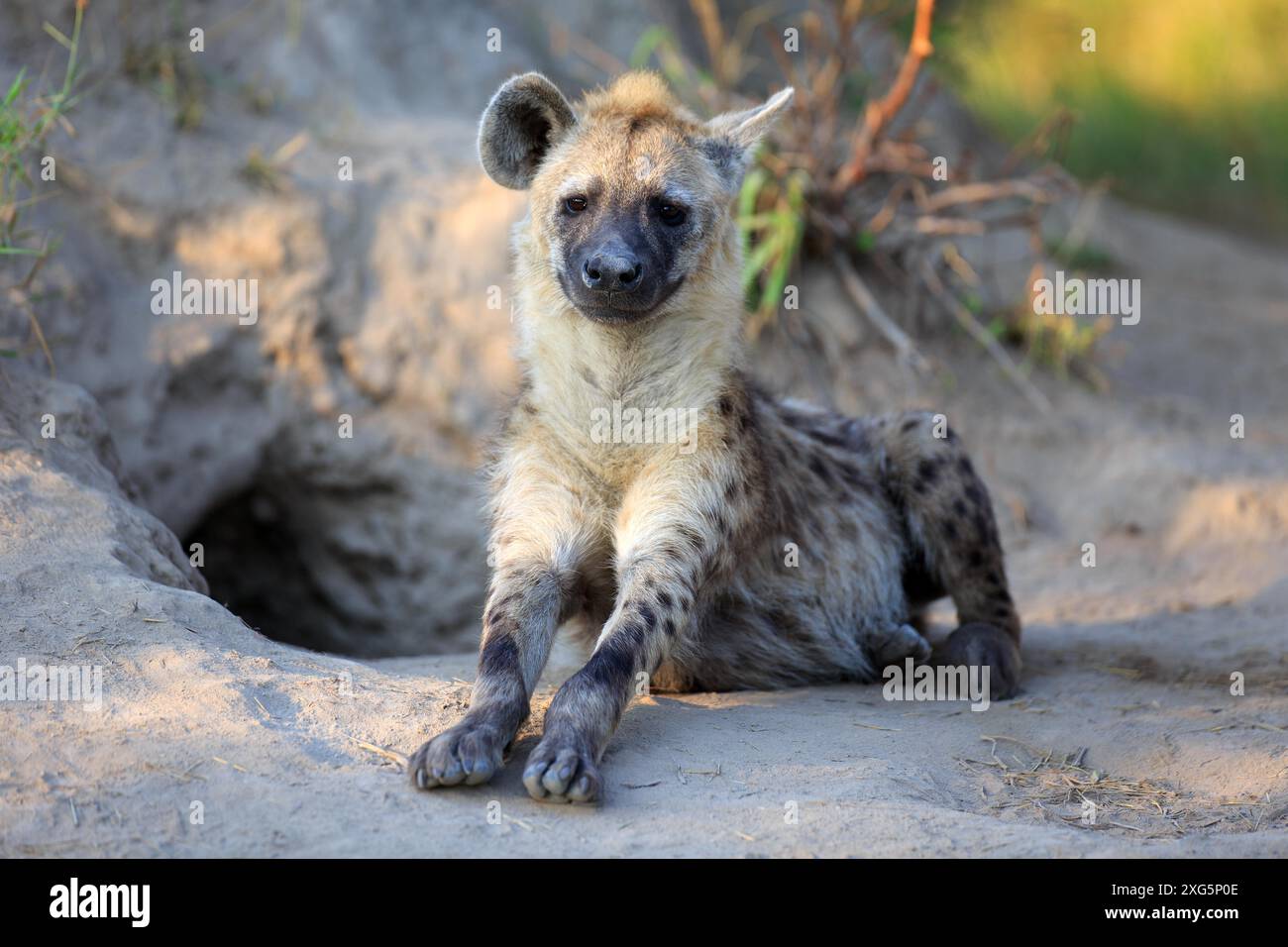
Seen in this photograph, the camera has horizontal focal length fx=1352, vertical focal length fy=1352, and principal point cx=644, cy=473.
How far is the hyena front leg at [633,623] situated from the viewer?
2.91 meters

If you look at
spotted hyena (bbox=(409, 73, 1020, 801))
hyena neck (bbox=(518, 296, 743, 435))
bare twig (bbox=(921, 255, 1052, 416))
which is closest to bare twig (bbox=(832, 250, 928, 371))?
bare twig (bbox=(921, 255, 1052, 416))

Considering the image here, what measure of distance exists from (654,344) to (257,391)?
2.45 m

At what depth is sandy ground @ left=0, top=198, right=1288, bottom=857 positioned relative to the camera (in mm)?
2701

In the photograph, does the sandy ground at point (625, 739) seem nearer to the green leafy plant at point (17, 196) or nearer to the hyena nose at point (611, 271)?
the green leafy plant at point (17, 196)

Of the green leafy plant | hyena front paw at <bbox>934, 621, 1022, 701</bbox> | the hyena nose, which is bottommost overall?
hyena front paw at <bbox>934, 621, 1022, 701</bbox>

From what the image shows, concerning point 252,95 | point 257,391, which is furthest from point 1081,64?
point 257,391

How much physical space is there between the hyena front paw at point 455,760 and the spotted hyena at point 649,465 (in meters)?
0.22

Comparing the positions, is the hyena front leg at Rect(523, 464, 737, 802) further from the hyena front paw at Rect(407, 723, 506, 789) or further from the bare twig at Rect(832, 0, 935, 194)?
the bare twig at Rect(832, 0, 935, 194)

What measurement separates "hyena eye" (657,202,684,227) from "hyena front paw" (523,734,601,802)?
1585 mm

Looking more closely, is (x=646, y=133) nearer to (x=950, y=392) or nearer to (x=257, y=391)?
(x=257, y=391)

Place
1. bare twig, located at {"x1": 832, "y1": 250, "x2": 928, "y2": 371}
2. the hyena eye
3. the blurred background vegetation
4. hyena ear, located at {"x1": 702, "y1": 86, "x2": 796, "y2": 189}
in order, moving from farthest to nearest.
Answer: the blurred background vegetation → bare twig, located at {"x1": 832, "y1": 250, "x2": 928, "y2": 371} → hyena ear, located at {"x1": 702, "y1": 86, "x2": 796, "y2": 189} → the hyena eye

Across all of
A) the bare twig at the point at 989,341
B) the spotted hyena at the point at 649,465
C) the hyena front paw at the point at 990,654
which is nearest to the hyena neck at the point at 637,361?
the spotted hyena at the point at 649,465

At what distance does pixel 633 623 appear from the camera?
11.3 feet

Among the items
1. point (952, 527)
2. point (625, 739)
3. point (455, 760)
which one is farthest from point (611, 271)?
point (952, 527)
